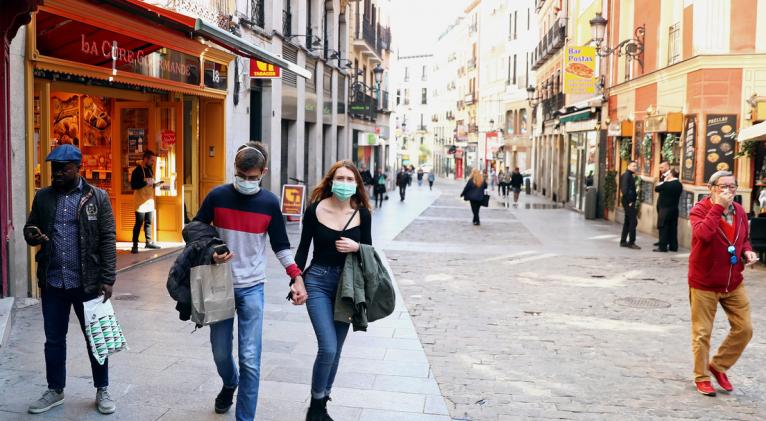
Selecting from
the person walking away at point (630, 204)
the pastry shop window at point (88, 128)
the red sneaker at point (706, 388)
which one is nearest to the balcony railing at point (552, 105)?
the person walking away at point (630, 204)

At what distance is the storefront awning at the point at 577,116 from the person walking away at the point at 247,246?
77.6 ft

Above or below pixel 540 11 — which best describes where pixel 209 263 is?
below

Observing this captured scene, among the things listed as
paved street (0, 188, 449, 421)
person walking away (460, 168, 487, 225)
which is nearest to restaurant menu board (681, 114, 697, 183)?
person walking away (460, 168, 487, 225)

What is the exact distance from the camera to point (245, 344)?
4961 mm

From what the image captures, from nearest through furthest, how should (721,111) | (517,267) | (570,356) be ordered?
(570,356)
(517,267)
(721,111)

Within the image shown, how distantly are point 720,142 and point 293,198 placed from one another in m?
9.22

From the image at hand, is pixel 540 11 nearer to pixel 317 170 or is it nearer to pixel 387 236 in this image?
pixel 317 170

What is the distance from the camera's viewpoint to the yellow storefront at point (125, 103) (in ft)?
30.6

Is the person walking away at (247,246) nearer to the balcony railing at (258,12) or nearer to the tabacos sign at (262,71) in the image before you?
the tabacos sign at (262,71)

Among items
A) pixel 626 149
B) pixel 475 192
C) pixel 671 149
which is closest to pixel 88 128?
pixel 475 192

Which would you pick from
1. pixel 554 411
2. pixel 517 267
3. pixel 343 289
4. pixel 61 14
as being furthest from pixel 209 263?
pixel 517 267

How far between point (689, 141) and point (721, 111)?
1.06 metres

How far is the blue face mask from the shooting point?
518 cm

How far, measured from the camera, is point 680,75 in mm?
17562
